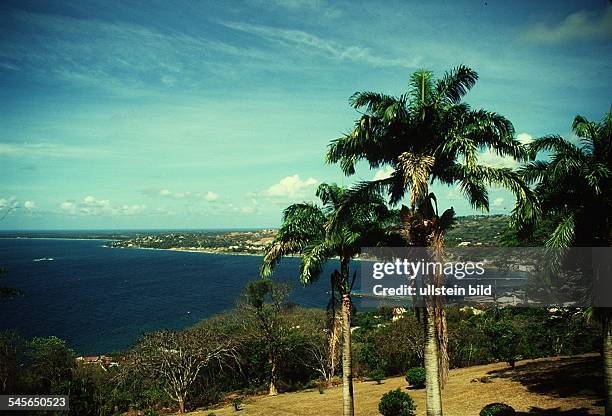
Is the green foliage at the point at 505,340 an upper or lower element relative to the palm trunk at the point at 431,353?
lower

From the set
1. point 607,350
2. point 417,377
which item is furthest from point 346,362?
point 417,377

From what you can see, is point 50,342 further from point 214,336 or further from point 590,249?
point 590,249

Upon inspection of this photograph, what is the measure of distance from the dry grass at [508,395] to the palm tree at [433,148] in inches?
336

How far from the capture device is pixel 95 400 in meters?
29.6

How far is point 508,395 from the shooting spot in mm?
18531

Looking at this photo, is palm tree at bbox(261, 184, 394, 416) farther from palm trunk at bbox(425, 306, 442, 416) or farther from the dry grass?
the dry grass

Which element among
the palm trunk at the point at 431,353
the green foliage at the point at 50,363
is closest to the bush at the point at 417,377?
the palm trunk at the point at 431,353

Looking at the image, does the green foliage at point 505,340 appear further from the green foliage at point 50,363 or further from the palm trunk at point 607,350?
the green foliage at point 50,363

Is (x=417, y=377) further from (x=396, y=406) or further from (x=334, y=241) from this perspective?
(x=334, y=241)

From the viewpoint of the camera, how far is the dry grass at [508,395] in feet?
52.0

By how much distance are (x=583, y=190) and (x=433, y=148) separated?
15.4 ft

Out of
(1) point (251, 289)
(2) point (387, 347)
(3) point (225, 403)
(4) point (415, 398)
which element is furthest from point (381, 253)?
(2) point (387, 347)

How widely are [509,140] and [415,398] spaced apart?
645 inches

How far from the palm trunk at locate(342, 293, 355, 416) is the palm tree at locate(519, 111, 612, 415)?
20.4ft
